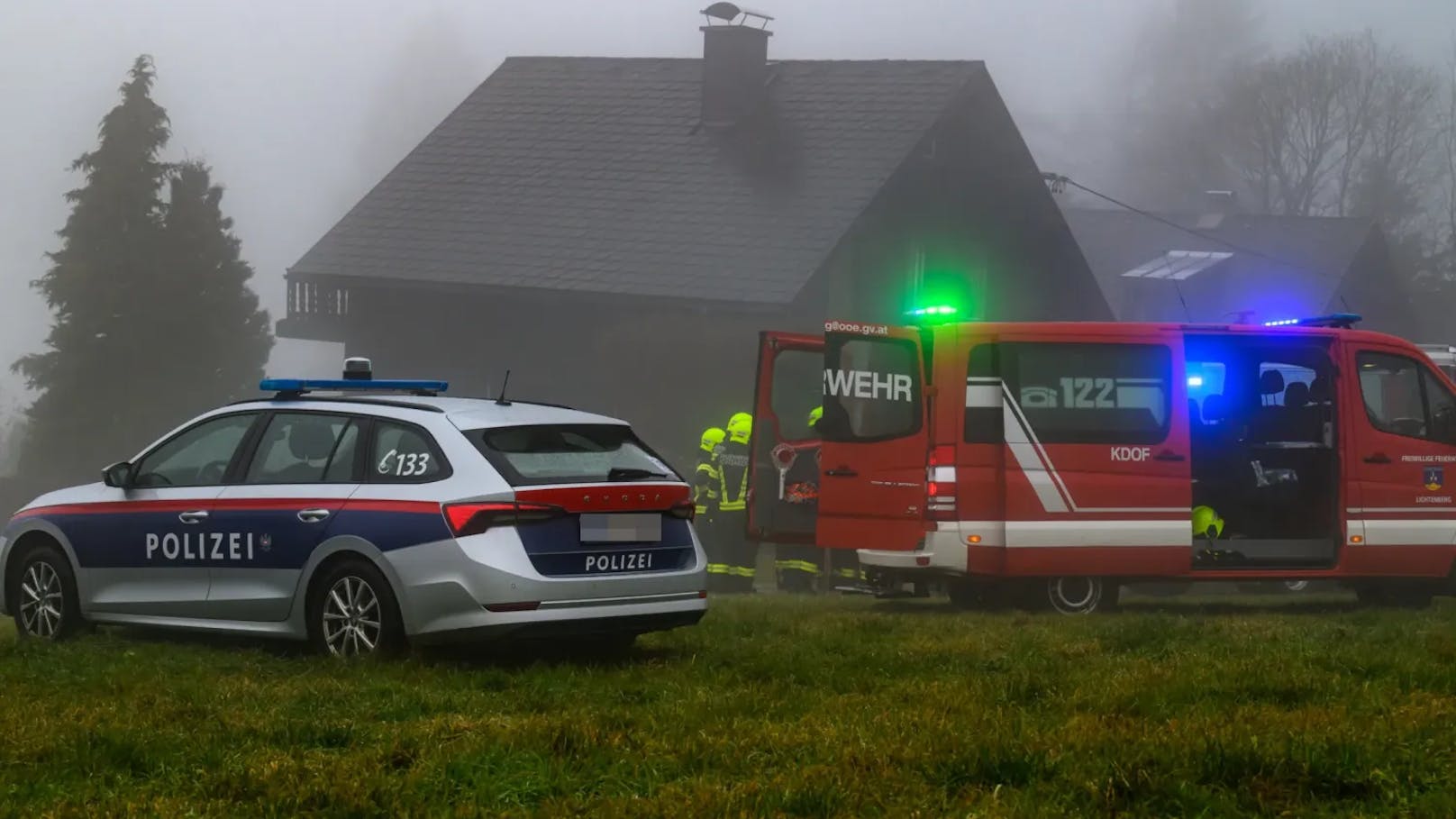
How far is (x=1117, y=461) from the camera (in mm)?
13203

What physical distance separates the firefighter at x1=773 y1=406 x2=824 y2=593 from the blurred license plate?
669 centimetres

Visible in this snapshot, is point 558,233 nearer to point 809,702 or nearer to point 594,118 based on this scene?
point 594,118

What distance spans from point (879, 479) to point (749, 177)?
20.4 meters

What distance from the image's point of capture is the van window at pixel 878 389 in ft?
43.5

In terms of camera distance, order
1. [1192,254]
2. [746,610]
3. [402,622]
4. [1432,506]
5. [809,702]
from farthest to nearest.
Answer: [1192,254] → [1432,506] → [746,610] → [402,622] → [809,702]

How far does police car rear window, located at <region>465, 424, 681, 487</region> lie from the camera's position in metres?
9.12

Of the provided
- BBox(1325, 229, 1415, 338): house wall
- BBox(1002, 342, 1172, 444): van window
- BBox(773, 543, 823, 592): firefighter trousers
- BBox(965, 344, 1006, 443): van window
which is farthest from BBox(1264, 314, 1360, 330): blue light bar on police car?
BBox(1325, 229, 1415, 338): house wall

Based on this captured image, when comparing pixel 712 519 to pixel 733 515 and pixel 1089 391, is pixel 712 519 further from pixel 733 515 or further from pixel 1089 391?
pixel 1089 391

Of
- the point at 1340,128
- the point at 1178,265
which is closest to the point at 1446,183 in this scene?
the point at 1340,128

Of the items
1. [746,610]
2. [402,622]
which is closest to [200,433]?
[402,622]

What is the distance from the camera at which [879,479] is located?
13414 millimetres

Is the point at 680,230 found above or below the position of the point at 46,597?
above

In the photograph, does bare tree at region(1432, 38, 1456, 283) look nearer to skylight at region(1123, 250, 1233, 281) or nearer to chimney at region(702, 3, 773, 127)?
skylight at region(1123, 250, 1233, 281)

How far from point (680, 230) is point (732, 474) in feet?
46.4
